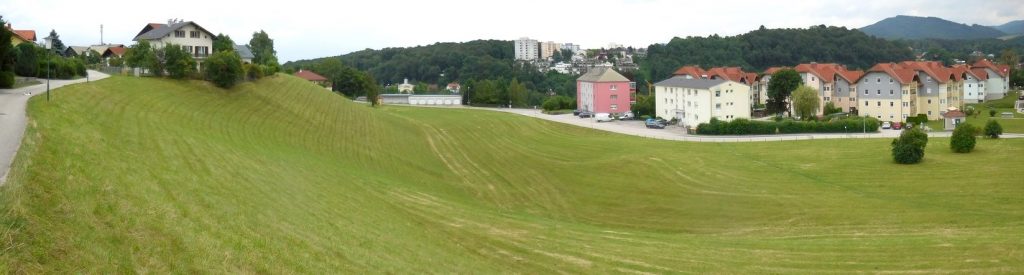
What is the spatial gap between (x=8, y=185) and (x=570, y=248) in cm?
1299

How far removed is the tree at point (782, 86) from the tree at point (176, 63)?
176 ft

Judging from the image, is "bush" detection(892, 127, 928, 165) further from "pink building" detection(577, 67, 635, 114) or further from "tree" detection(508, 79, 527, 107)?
"tree" detection(508, 79, 527, 107)

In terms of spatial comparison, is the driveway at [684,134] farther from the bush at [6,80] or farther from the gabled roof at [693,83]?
the bush at [6,80]

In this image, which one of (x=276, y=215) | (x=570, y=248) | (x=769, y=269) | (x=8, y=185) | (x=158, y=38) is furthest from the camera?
(x=158, y=38)

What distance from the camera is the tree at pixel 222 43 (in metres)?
49.0

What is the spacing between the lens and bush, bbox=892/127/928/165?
124 ft

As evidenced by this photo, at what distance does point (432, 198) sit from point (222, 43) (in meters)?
28.4

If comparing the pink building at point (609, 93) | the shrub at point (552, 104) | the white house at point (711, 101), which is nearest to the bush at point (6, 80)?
the white house at point (711, 101)

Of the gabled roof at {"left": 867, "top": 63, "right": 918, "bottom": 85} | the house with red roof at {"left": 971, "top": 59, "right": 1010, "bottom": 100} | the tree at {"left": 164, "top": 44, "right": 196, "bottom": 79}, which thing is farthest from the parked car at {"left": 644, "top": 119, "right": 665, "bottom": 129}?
the house with red roof at {"left": 971, "top": 59, "right": 1010, "bottom": 100}

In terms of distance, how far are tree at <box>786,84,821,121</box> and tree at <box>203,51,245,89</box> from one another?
47280mm

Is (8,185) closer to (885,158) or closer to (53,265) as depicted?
(53,265)

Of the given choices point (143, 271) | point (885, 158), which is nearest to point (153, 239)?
point (143, 271)

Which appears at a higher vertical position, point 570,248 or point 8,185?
point 8,185

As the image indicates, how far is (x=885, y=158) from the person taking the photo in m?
40.3
